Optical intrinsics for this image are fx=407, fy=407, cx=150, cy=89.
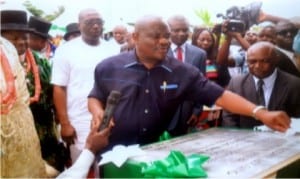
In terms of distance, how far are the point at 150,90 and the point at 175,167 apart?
0.58 m

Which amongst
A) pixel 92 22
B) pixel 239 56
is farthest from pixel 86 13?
pixel 239 56

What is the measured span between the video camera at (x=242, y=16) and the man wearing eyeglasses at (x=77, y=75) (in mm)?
608

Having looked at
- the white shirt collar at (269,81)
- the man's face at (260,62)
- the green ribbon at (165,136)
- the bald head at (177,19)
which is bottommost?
the green ribbon at (165,136)

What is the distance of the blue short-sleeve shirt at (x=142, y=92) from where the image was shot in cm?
179

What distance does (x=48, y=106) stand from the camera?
5.88 ft

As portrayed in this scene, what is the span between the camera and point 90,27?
5.82 feet

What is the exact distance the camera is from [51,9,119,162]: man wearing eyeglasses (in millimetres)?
1775

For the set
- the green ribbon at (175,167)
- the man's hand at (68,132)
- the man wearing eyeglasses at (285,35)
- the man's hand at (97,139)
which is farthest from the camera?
the man wearing eyeglasses at (285,35)

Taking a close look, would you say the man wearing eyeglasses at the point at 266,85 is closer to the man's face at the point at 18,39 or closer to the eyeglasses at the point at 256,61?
the eyeglasses at the point at 256,61

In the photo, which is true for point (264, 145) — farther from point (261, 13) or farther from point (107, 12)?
point (107, 12)

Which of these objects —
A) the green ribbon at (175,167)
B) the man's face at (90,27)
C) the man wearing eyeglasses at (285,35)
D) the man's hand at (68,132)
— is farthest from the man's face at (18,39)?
the man wearing eyeglasses at (285,35)

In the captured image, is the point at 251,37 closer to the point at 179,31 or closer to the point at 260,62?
the point at 260,62

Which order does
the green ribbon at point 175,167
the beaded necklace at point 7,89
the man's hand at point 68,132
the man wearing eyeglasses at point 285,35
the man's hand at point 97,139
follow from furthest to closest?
the man wearing eyeglasses at point 285,35 → the man's hand at point 68,132 → the man's hand at point 97,139 → the beaded necklace at point 7,89 → the green ribbon at point 175,167

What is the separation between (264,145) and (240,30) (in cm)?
61
